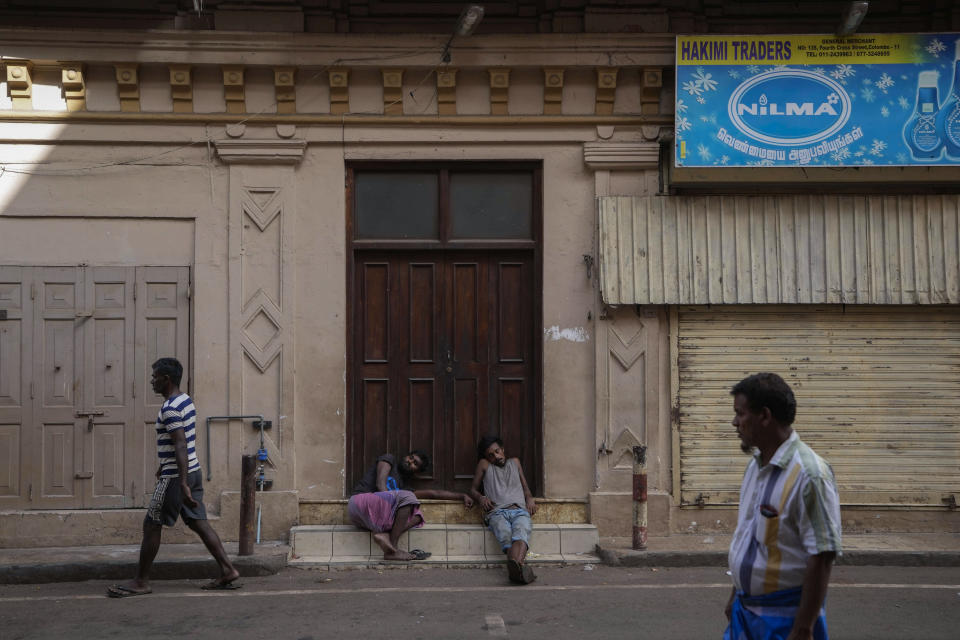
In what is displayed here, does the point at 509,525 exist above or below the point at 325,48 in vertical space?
below

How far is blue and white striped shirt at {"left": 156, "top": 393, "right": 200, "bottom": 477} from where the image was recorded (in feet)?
25.0

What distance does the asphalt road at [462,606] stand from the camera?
22.2 ft

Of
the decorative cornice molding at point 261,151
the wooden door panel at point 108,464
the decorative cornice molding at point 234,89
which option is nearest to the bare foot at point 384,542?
the wooden door panel at point 108,464

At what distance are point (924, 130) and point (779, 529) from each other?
24.4 feet

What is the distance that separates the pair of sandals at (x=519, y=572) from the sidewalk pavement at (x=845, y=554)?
1032 millimetres

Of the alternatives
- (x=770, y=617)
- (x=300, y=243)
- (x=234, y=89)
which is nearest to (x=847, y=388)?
(x=300, y=243)

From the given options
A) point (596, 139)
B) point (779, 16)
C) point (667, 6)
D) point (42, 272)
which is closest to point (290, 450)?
point (42, 272)

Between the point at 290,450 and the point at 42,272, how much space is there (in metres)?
3.07

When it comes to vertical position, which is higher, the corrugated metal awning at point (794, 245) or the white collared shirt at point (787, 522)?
the corrugated metal awning at point (794, 245)

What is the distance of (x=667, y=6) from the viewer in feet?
33.3

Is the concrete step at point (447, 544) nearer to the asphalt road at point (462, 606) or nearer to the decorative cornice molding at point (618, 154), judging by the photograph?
the asphalt road at point (462, 606)

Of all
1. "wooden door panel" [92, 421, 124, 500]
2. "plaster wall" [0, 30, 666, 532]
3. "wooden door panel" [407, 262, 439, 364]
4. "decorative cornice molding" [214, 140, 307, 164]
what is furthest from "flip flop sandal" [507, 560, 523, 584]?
"decorative cornice molding" [214, 140, 307, 164]

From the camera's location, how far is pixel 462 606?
7504 millimetres

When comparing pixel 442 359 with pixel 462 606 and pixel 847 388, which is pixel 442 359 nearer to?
→ pixel 462 606
